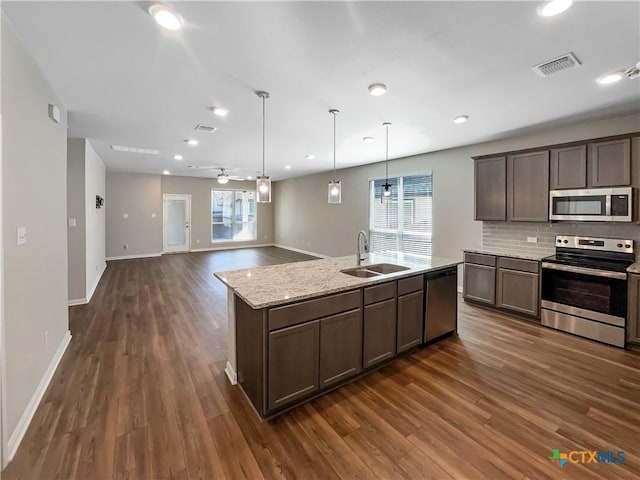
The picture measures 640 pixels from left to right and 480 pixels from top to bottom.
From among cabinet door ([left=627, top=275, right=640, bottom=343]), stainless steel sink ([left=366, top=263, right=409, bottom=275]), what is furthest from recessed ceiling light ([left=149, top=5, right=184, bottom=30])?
cabinet door ([left=627, top=275, right=640, bottom=343])

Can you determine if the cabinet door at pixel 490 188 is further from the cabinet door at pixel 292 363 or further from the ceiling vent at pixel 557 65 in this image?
the cabinet door at pixel 292 363

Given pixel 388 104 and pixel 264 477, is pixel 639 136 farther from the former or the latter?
pixel 264 477

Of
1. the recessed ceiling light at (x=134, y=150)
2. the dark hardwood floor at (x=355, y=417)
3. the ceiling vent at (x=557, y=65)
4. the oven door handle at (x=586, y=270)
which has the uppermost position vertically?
the recessed ceiling light at (x=134, y=150)

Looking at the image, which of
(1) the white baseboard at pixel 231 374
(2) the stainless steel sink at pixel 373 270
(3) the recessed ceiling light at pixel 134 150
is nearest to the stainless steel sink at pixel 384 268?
(2) the stainless steel sink at pixel 373 270

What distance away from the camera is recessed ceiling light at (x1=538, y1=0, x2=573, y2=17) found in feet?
5.61

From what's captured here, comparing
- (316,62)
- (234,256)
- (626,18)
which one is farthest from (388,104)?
(234,256)

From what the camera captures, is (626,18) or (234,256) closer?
(626,18)

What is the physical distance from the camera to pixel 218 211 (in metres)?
11.0

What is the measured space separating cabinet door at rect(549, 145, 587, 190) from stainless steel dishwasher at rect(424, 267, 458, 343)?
1887 mm

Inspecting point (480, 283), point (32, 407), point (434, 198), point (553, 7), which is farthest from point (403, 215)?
point (32, 407)

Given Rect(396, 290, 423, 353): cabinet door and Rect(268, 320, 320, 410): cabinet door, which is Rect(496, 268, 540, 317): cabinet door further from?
Rect(268, 320, 320, 410): cabinet door

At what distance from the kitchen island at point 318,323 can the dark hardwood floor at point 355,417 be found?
161 mm

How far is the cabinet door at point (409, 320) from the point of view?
295 cm

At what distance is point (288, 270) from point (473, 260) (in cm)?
308
